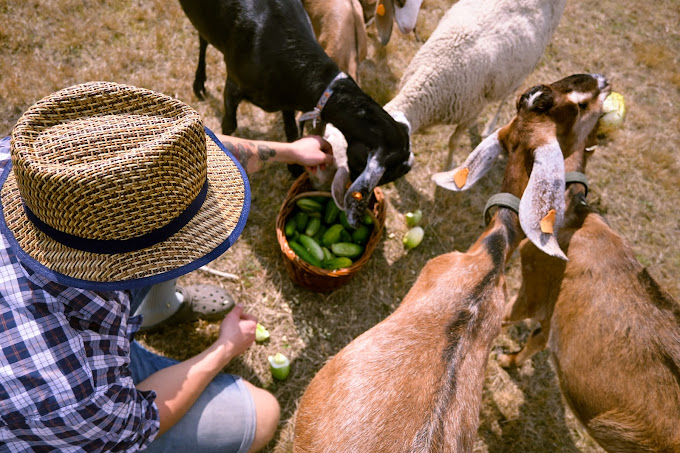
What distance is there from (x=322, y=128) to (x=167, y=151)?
2.53 metres

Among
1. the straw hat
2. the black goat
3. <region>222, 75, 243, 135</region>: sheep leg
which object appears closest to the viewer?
the straw hat

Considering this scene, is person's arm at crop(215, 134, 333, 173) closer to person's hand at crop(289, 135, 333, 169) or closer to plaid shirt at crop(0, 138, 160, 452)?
person's hand at crop(289, 135, 333, 169)

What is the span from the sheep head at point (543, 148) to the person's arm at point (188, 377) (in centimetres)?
197

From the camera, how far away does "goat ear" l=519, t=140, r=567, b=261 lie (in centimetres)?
274

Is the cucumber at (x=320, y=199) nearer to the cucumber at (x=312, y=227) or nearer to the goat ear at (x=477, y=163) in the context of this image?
the cucumber at (x=312, y=227)

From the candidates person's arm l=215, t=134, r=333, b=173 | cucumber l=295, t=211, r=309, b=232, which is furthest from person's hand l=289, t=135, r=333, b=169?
cucumber l=295, t=211, r=309, b=232

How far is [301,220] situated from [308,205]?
161mm

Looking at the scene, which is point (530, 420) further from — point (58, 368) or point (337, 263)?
point (58, 368)

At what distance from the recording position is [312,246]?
12.2 ft

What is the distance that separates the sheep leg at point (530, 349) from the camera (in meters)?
3.34

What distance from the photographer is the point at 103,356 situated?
179cm

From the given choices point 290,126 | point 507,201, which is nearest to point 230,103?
point 290,126

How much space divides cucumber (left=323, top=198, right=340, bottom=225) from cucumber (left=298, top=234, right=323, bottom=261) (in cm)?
27

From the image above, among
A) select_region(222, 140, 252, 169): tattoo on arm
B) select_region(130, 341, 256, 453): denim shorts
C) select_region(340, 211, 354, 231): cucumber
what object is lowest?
select_region(130, 341, 256, 453): denim shorts
